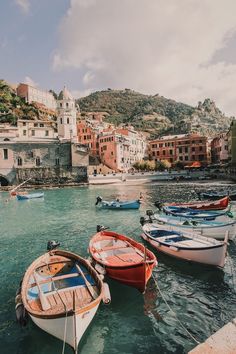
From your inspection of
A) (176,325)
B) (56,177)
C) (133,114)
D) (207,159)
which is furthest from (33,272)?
(133,114)

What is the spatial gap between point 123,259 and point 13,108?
98186 mm

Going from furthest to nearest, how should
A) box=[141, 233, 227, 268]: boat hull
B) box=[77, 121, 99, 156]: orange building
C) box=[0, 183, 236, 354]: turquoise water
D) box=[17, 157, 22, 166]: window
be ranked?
box=[77, 121, 99, 156]: orange building
box=[17, 157, 22, 166]: window
box=[141, 233, 227, 268]: boat hull
box=[0, 183, 236, 354]: turquoise water

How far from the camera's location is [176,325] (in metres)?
9.11

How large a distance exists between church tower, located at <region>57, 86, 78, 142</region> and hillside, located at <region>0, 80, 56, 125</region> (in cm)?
1685

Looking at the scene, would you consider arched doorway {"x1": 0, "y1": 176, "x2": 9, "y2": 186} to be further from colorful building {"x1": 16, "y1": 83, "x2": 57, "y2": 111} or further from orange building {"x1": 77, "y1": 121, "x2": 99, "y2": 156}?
colorful building {"x1": 16, "y1": 83, "x2": 57, "y2": 111}

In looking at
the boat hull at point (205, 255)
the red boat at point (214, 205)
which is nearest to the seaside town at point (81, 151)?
the red boat at point (214, 205)

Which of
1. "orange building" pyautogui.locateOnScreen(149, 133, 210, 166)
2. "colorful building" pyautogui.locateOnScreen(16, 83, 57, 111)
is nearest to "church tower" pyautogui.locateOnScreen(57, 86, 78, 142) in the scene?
"orange building" pyautogui.locateOnScreen(149, 133, 210, 166)

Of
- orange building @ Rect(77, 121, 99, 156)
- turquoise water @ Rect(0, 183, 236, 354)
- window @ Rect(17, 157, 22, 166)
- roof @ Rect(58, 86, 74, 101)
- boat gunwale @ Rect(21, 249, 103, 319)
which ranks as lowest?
turquoise water @ Rect(0, 183, 236, 354)

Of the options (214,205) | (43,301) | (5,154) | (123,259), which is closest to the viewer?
(43,301)

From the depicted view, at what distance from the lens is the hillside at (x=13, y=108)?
89.8m

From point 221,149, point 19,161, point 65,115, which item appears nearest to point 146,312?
point 19,161

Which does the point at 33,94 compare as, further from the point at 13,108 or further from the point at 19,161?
the point at 19,161

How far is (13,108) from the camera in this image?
9800 cm

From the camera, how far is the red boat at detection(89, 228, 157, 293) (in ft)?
35.2
